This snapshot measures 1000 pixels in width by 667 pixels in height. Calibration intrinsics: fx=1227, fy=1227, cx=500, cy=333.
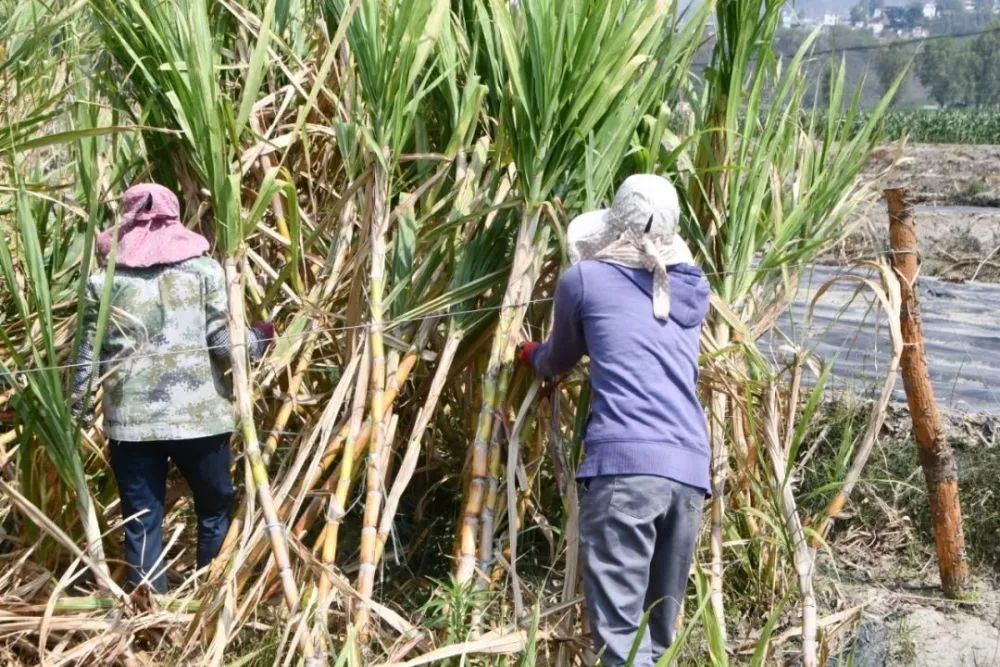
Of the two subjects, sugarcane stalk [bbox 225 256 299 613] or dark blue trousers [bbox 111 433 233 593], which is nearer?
sugarcane stalk [bbox 225 256 299 613]

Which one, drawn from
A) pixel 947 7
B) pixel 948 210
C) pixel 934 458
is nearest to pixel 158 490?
pixel 934 458

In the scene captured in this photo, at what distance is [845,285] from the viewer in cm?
802

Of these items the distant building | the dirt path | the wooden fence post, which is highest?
the distant building

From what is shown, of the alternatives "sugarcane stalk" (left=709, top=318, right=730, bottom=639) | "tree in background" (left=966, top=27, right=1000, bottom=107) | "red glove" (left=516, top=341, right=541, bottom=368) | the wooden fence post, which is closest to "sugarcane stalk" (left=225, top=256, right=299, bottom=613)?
"red glove" (left=516, top=341, right=541, bottom=368)

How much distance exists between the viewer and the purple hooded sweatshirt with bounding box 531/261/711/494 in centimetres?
254

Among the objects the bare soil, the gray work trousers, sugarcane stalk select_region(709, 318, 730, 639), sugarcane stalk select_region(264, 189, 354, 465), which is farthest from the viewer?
the bare soil

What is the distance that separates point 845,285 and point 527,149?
5622 millimetres

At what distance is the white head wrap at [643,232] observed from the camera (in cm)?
255

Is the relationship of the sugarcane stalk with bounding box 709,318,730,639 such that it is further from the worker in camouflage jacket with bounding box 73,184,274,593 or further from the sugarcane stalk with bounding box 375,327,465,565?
the worker in camouflage jacket with bounding box 73,184,274,593

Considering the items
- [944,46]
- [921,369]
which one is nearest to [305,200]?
[921,369]

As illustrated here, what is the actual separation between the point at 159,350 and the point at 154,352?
0.01 metres

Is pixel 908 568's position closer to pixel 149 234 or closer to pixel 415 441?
pixel 415 441

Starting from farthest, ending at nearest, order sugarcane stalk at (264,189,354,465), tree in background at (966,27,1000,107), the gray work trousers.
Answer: tree in background at (966,27,1000,107), sugarcane stalk at (264,189,354,465), the gray work trousers

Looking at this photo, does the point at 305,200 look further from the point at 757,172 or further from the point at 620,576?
the point at 620,576
